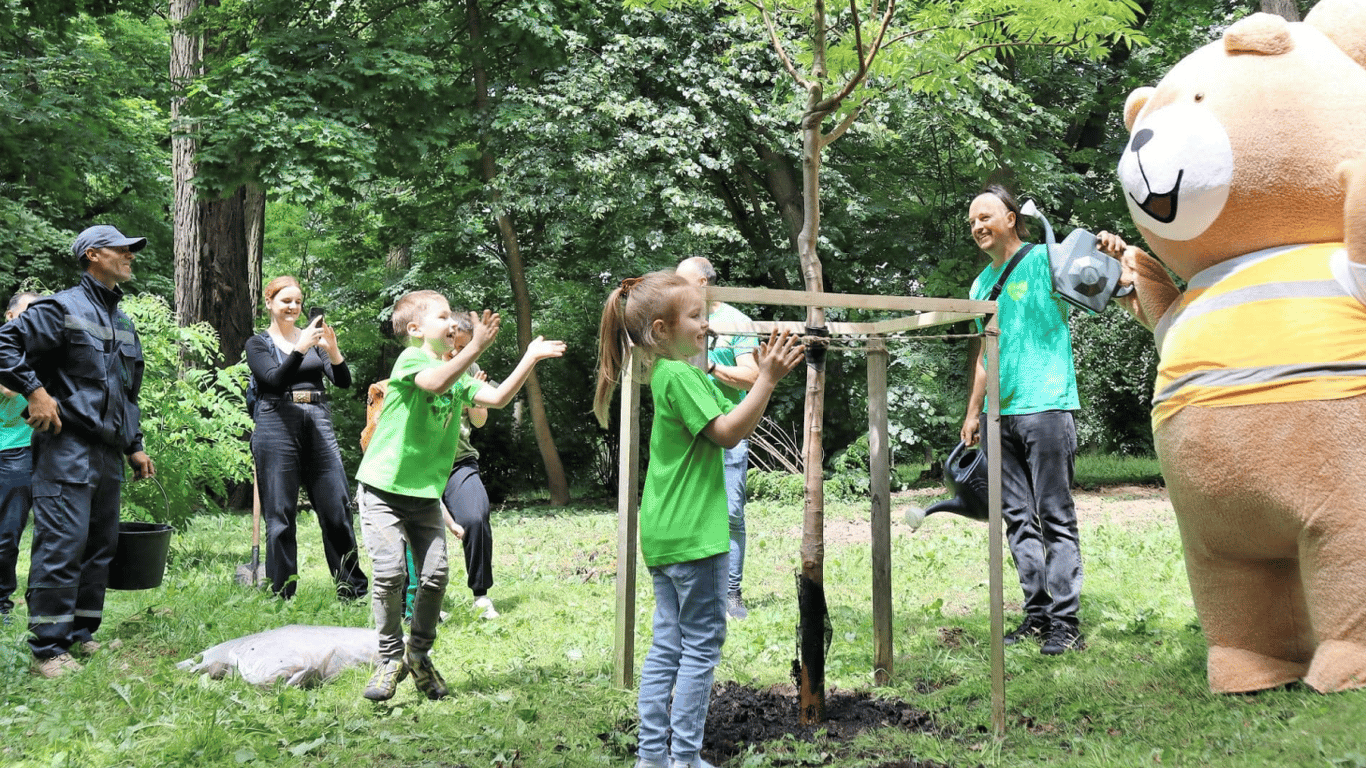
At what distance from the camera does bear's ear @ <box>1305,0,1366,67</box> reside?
3.79 metres

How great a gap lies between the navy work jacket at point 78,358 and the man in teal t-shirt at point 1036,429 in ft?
13.7

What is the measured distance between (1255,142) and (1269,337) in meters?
0.66

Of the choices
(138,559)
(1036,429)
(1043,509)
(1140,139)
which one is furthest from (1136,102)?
(138,559)

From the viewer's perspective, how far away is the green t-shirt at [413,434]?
4379 millimetres

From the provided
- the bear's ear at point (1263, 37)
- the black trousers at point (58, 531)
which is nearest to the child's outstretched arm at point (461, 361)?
the black trousers at point (58, 531)

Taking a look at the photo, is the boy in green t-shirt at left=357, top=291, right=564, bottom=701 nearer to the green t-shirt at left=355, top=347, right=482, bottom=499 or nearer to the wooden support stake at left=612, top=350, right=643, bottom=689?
the green t-shirt at left=355, top=347, right=482, bottom=499

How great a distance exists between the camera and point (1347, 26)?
12.6ft

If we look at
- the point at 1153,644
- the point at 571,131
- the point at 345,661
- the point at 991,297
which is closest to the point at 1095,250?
the point at 991,297

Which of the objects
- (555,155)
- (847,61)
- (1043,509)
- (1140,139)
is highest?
(555,155)

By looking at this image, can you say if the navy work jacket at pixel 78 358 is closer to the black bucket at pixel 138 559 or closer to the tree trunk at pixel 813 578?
the black bucket at pixel 138 559

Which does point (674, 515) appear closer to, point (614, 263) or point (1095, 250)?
point (1095, 250)

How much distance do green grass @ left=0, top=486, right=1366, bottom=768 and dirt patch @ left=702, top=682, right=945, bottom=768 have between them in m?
0.08

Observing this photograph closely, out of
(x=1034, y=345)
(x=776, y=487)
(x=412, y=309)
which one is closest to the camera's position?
(x=412, y=309)

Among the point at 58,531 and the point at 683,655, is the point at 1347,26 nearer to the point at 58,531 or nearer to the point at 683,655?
the point at 683,655
